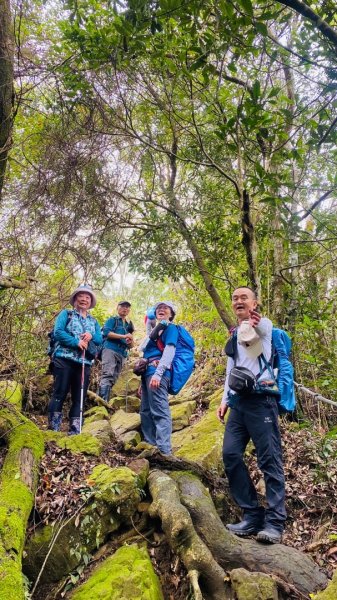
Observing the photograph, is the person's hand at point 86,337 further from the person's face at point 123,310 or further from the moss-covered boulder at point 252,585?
the moss-covered boulder at point 252,585

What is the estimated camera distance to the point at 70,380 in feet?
19.1

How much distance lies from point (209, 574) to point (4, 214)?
19.3 ft

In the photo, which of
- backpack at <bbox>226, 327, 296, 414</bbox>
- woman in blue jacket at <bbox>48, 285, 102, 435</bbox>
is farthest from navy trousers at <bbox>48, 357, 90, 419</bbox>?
backpack at <bbox>226, 327, 296, 414</bbox>

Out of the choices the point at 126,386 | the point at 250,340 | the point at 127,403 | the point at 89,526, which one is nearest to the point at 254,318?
the point at 250,340

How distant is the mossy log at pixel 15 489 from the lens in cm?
244

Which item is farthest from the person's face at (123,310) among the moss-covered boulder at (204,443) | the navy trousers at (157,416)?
the navy trousers at (157,416)

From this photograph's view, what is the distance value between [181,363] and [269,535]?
2412 millimetres

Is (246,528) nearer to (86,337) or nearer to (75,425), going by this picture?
(75,425)

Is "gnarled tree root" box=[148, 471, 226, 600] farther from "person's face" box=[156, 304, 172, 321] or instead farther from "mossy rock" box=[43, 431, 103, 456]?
"person's face" box=[156, 304, 172, 321]

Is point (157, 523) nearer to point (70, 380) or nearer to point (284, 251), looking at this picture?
point (70, 380)

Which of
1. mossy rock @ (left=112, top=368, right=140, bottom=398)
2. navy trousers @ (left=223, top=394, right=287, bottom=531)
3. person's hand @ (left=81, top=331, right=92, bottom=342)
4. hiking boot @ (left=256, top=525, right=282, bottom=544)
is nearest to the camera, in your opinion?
hiking boot @ (left=256, top=525, right=282, bottom=544)

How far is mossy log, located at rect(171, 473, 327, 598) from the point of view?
3.13 meters

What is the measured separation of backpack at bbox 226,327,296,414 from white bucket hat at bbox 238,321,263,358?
0.14m

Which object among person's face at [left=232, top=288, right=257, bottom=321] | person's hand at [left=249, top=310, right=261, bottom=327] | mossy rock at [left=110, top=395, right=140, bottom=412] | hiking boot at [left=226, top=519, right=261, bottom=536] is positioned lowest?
hiking boot at [left=226, top=519, right=261, bottom=536]
